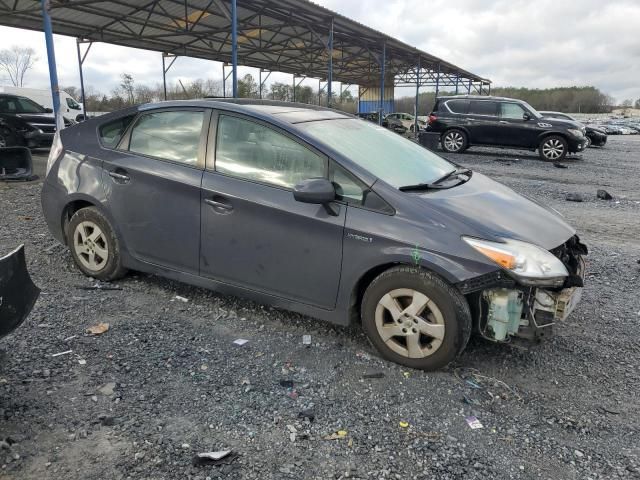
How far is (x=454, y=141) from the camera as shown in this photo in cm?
1659

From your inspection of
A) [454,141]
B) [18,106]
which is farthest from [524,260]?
[18,106]

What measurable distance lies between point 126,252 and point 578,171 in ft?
42.0

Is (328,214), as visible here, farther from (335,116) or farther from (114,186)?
(114,186)

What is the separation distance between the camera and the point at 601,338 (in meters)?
3.56

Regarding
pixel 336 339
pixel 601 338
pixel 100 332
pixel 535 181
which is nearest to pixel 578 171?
pixel 535 181

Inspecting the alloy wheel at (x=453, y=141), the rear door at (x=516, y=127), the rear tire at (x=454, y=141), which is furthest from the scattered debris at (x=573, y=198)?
the alloy wheel at (x=453, y=141)

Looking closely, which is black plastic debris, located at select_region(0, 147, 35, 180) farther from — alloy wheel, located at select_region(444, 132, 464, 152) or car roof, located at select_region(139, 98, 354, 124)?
alloy wheel, located at select_region(444, 132, 464, 152)

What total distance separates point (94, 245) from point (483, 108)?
14422 millimetres

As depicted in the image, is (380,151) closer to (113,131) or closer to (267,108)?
(267,108)

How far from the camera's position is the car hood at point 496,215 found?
9.54 feet

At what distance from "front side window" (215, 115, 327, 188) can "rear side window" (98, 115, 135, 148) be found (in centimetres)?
100

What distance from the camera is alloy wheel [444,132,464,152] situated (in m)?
16.4

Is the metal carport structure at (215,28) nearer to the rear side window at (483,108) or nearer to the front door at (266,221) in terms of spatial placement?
the rear side window at (483,108)

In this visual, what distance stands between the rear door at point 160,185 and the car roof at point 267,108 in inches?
2.8
